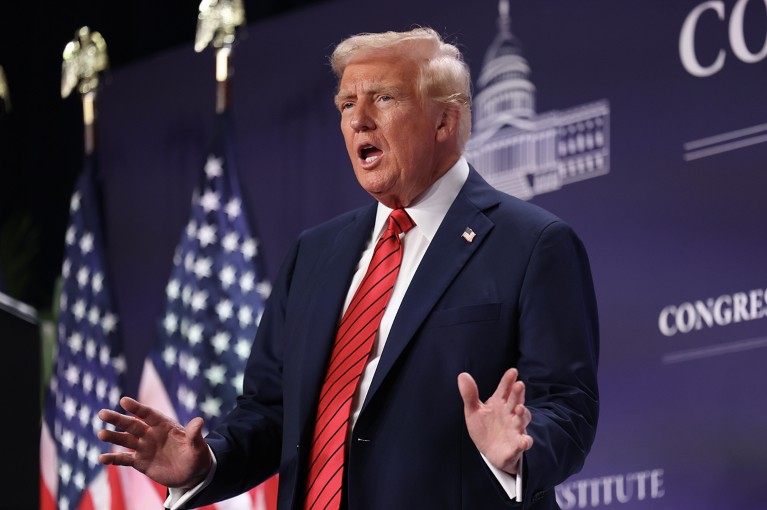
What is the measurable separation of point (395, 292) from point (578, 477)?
1593 millimetres

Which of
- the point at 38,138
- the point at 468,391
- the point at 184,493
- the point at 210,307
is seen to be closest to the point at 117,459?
the point at 184,493

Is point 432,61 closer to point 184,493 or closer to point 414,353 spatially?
point 414,353

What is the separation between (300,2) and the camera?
4.95 meters

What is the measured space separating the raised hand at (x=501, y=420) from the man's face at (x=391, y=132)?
647 mm

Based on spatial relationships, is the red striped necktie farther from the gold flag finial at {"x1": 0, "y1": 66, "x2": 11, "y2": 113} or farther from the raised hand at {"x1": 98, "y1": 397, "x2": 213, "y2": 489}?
the gold flag finial at {"x1": 0, "y1": 66, "x2": 11, "y2": 113}

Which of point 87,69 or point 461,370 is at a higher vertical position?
point 87,69

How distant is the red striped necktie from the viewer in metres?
2.32

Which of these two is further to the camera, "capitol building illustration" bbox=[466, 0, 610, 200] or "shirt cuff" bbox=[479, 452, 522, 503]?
"capitol building illustration" bbox=[466, 0, 610, 200]

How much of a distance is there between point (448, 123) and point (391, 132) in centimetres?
15

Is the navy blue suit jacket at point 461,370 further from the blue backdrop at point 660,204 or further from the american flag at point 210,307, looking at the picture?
the american flag at point 210,307

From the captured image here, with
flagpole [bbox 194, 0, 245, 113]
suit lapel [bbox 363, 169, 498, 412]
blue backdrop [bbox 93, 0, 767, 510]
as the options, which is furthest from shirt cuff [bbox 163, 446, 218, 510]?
flagpole [bbox 194, 0, 245, 113]

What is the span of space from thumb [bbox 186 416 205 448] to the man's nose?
0.71 m

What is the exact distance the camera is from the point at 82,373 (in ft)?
17.7

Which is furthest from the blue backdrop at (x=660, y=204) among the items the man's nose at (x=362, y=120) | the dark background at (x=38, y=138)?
the dark background at (x=38, y=138)
